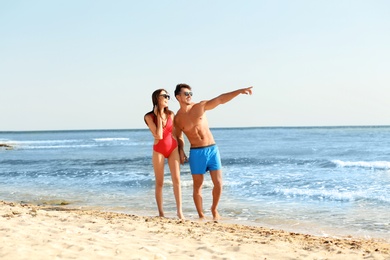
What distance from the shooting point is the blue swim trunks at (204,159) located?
6.50 metres

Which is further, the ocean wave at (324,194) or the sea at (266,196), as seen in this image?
the ocean wave at (324,194)

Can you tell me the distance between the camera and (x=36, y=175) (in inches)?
636

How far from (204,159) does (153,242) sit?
5.86 ft

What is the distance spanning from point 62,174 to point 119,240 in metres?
12.0

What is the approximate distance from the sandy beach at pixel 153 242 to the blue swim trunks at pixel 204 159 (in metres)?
0.76

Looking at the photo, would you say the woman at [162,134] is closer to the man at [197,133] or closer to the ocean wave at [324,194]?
the man at [197,133]

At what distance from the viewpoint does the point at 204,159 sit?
6.52 m

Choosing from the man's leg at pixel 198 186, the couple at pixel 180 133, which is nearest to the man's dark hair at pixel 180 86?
the couple at pixel 180 133

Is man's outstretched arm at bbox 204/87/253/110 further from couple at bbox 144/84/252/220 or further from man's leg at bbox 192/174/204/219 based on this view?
man's leg at bbox 192/174/204/219

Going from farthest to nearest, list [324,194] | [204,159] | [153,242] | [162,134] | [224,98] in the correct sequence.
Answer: [324,194] → [204,159] → [162,134] → [224,98] → [153,242]

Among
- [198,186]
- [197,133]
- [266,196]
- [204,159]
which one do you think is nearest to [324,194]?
[266,196]

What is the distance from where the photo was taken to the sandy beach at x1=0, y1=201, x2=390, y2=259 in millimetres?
4512

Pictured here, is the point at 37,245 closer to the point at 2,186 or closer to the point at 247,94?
the point at 247,94

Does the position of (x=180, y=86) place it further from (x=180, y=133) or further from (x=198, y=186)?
(x=198, y=186)
